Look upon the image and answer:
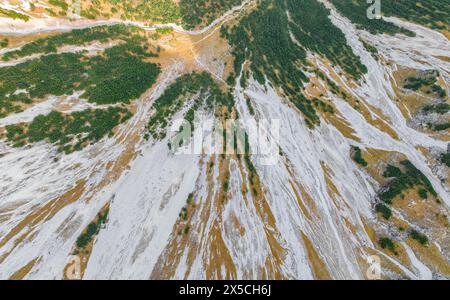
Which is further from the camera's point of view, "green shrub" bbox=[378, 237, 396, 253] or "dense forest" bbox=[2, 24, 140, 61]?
"dense forest" bbox=[2, 24, 140, 61]

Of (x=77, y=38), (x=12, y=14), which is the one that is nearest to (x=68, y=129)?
(x=77, y=38)

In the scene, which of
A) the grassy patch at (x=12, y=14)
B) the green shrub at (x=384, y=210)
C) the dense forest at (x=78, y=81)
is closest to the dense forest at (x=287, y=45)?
the green shrub at (x=384, y=210)

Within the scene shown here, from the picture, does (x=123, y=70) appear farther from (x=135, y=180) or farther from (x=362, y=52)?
(x=362, y=52)

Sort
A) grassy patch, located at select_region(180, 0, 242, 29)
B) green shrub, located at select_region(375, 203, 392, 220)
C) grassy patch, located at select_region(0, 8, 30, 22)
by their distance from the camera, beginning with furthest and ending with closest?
grassy patch, located at select_region(180, 0, 242, 29), grassy patch, located at select_region(0, 8, 30, 22), green shrub, located at select_region(375, 203, 392, 220)

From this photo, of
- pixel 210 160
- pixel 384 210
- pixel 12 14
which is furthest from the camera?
pixel 210 160

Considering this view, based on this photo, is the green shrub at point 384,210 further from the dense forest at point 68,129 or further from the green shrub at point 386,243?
the dense forest at point 68,129

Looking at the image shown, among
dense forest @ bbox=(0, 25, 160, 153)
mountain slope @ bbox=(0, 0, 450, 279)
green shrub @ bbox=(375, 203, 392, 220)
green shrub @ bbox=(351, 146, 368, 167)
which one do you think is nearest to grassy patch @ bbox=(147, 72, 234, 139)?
mountain slope @ bbox=(0, 0, 450, 279)

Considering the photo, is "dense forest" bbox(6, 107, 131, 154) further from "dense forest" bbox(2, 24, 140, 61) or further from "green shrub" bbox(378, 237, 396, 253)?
"green shrub" bbox(378, 237, 396, 253)

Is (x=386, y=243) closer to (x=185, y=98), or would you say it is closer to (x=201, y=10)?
(x=185, y=98)

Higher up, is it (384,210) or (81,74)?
(81,74)

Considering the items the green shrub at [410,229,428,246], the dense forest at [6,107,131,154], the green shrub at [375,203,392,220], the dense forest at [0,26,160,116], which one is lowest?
the green shrub at [410,229,428,246]
